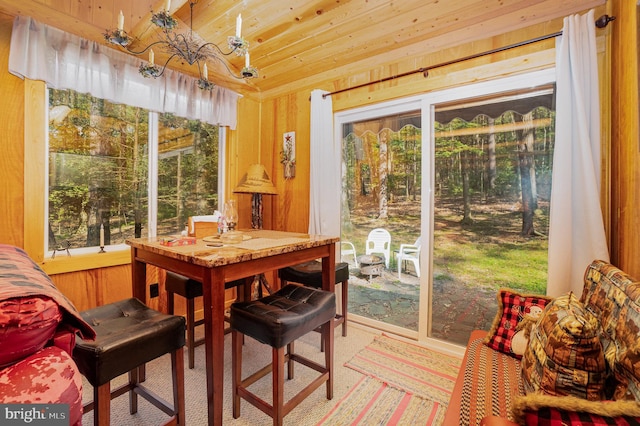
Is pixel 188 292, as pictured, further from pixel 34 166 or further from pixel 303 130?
pixel 303 130

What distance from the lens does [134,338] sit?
1.13m

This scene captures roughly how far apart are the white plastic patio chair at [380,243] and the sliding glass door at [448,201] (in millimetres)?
11

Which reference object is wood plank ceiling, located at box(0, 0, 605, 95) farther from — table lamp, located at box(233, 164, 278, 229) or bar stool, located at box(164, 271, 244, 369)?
bar stool, located at box(164, 271, 244, 369)

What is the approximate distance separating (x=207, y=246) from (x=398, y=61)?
7.52ft

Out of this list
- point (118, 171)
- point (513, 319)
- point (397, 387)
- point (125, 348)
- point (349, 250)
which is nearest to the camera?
point (125, 348)

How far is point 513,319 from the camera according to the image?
63.4 inches

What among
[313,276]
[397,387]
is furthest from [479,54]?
[397,387]

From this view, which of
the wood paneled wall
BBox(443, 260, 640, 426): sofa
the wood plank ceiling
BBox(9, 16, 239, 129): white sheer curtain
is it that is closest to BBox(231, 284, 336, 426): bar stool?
BBox(443, 260, 640, 426): sofa

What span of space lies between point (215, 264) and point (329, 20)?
2064 millimetres

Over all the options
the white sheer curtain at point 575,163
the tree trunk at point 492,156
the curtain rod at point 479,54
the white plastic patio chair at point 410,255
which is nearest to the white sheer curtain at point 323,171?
the curtain rod at point 479,54

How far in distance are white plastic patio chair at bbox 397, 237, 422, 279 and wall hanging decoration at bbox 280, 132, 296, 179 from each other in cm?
148

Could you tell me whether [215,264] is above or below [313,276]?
above

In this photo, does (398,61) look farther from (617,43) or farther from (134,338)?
(134,338)

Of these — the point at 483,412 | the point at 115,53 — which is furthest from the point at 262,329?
the point at 115,53
